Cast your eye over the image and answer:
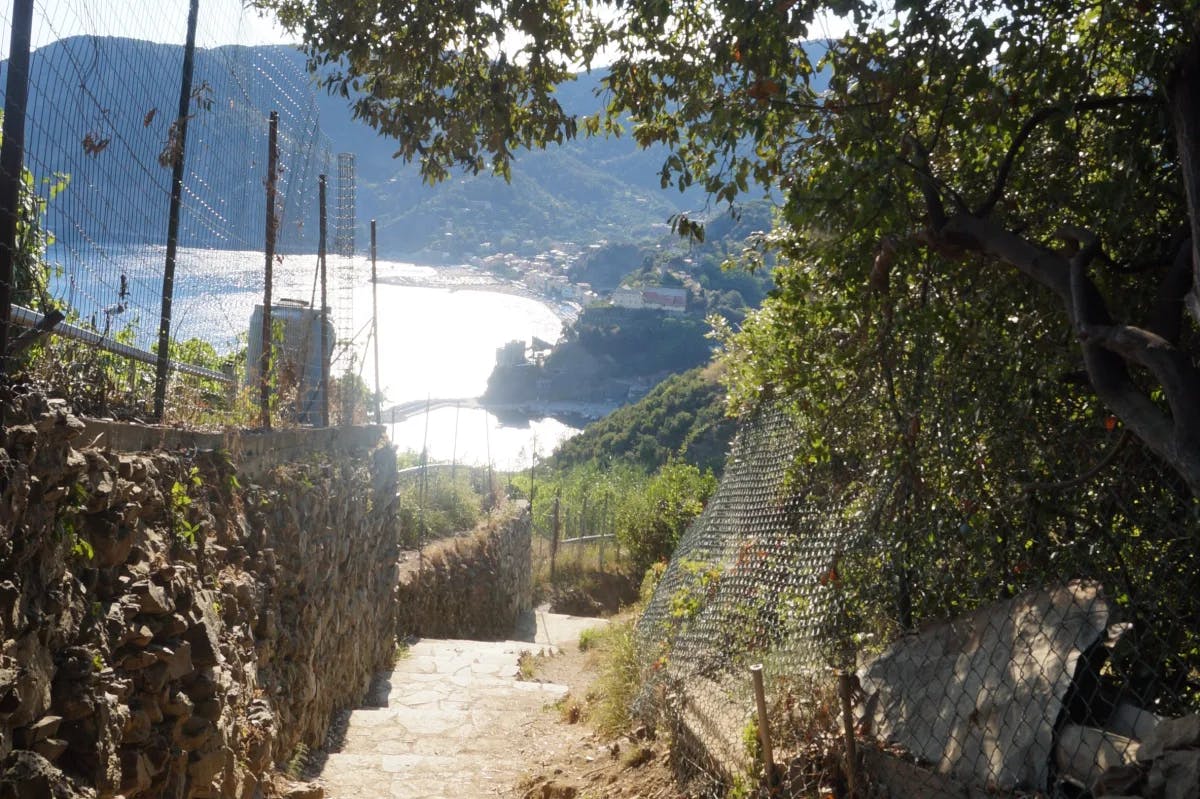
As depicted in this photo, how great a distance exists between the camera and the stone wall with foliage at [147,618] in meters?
2.92

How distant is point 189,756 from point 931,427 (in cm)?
322

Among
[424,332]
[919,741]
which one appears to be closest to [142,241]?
[919,741]

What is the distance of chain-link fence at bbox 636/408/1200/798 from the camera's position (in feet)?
10.8

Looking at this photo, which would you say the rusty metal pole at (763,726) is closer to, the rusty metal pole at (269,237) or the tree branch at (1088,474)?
the tree branch at (1088,474)

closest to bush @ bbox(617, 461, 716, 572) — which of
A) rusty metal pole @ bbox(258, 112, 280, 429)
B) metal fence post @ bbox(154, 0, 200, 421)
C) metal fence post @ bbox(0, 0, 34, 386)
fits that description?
rusty metal pole @ bbox(258, 112, 280, 429)

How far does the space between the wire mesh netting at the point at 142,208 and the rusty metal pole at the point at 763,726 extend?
282 centimetres

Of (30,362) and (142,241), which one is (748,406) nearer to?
(142,241)

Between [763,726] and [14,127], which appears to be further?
[763,726]

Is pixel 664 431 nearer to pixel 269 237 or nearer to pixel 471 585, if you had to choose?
pixel 471 585

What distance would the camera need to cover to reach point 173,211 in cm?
518

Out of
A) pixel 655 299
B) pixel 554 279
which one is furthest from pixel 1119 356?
pixel 554 279

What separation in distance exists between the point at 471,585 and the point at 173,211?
457 inches

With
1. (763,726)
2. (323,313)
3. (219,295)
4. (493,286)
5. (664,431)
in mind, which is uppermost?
(493,286)

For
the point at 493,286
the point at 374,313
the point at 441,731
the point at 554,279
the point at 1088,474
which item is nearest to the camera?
the point at 1088,474
